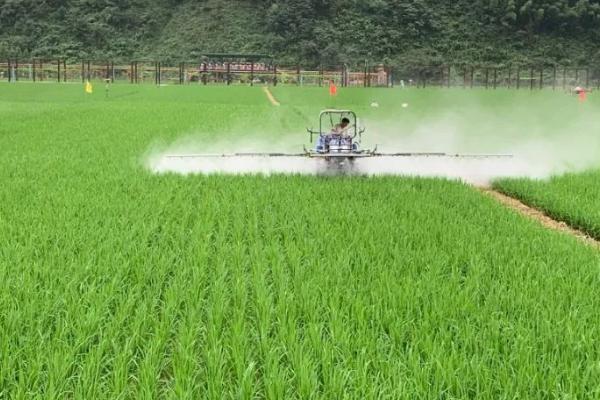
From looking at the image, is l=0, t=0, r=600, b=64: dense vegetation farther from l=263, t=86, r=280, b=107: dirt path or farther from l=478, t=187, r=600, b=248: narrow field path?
l=478, t=187, r=600, b=248: narrow field path

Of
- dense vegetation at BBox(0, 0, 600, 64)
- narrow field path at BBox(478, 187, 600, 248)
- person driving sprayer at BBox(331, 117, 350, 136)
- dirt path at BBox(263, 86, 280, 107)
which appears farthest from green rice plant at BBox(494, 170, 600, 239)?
dense vegetation at BBox(0, 0, 600, 64)

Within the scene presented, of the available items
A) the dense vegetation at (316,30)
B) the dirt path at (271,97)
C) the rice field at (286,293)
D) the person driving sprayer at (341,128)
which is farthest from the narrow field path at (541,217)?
the dense vegetation at (316,30)

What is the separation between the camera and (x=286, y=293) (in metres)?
4.32

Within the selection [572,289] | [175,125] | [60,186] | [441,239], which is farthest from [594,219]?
[175,125]

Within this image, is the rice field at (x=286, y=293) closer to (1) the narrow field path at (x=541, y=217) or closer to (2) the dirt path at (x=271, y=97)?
(1) the narrow field path at (x=541, y=217)

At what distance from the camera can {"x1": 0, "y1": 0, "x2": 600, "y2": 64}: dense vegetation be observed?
6619 cm

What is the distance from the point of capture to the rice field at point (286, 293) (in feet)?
10.3

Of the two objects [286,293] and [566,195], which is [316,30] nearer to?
[566,195]

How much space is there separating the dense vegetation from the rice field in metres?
58.5

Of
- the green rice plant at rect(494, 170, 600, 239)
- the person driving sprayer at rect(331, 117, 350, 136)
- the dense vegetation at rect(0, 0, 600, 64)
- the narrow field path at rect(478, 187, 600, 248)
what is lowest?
the narrow field path at rect(478, 187, 600, 248)

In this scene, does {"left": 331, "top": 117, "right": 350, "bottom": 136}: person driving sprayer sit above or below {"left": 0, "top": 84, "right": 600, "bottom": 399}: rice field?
above

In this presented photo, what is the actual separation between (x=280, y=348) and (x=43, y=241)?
2.81 meters

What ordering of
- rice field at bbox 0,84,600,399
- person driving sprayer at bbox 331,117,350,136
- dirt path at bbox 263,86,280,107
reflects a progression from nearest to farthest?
rice field at bbox 0,84,600,399
person driving sprayer at bbox 331,117,350,136
dirt path at bbox 263,86,280,107

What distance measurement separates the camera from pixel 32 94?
37.6 meters
